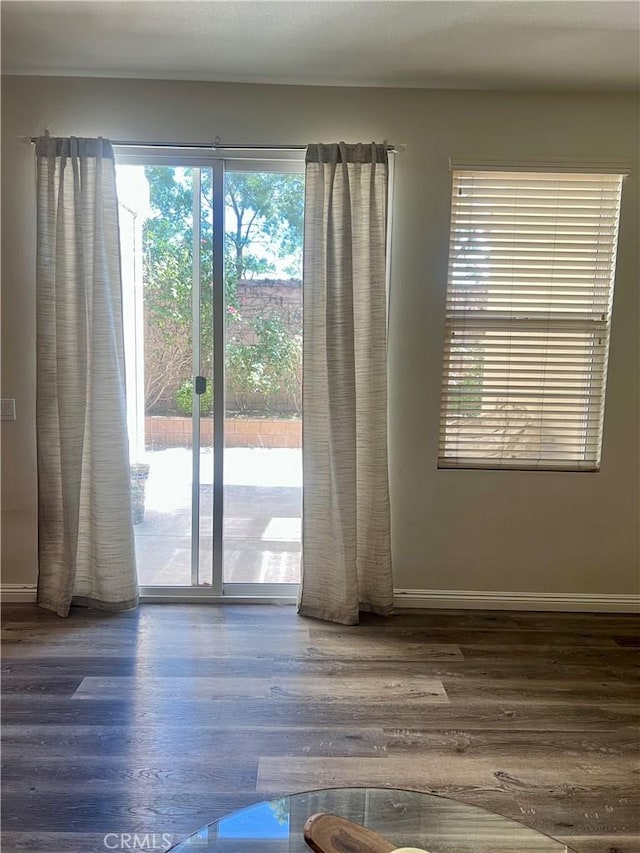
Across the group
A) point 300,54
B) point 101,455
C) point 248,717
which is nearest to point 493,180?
point 300,54

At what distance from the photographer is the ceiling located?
7.09 feet

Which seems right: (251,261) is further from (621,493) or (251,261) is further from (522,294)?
(621,493)

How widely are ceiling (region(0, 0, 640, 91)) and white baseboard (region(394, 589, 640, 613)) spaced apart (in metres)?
2.55

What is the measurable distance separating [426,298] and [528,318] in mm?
531

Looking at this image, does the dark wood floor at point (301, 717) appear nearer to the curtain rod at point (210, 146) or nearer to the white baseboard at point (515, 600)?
the white baseboard at point (515, 600)

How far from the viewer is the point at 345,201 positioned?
2.66m

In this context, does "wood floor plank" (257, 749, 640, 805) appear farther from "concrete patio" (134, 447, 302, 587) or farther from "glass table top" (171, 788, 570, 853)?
"concrete patio" (134, 447, 302, 587)

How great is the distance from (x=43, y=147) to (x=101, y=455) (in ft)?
4.81

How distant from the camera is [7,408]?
2.91 metres

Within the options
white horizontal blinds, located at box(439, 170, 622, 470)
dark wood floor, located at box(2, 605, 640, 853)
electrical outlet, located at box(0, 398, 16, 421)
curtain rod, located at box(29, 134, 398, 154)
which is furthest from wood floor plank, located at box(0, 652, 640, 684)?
curtain rod, located at box(29, 134, 398, 154)

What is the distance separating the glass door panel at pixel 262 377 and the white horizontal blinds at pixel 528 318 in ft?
2.63

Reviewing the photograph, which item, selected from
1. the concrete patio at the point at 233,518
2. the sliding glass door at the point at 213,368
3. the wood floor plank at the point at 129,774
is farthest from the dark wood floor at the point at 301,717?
the sliding glass door at the point at 213,368

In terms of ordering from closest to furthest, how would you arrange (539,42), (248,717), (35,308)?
(248,717), (539,42), (35,308)

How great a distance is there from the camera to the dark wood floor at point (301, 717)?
1707 mm
